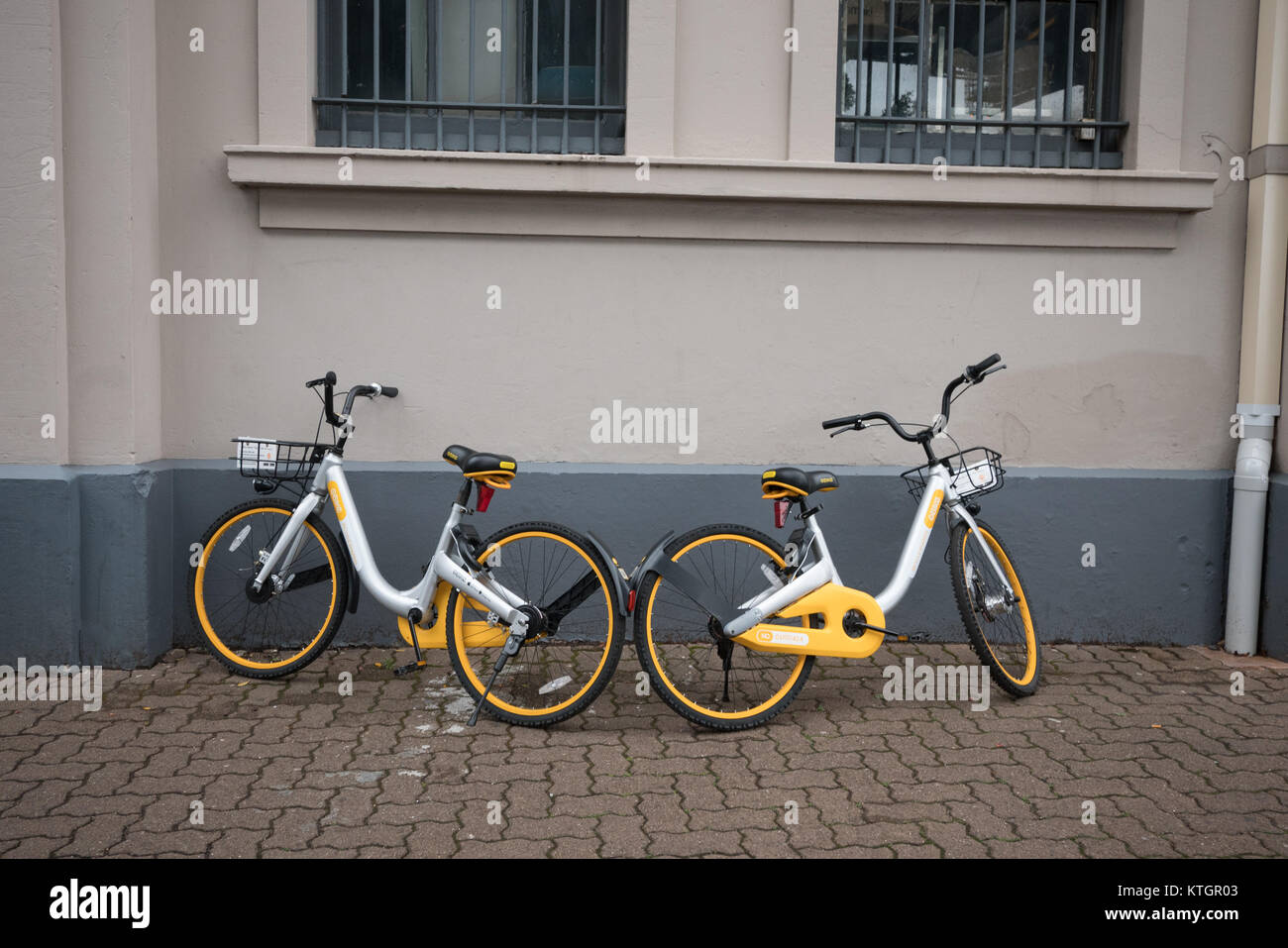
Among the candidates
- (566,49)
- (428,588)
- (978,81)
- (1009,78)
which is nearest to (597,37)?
(566,49)

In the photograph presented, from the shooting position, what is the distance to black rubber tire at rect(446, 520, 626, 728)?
4.35m

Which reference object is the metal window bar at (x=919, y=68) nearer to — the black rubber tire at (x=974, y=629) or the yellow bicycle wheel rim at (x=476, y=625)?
the black rubber tire at (x=974, y=629)

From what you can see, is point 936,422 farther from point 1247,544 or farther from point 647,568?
point 1247,544

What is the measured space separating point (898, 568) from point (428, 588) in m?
2.05

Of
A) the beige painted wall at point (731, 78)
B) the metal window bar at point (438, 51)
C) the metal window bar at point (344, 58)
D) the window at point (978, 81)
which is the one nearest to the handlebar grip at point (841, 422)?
the beige painted wall at point (731, 78)

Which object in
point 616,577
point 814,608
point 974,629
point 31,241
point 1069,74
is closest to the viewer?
point 616,577

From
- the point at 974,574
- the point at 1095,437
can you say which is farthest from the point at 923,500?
the point at 1095,437

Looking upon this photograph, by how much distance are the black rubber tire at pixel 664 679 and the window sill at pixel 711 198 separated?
1729mm

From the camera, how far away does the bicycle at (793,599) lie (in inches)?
173

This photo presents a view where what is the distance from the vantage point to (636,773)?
Answer: 3.95 metres

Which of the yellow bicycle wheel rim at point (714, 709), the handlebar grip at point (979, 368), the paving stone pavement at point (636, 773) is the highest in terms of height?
the handlebar grip at point (979, 368)

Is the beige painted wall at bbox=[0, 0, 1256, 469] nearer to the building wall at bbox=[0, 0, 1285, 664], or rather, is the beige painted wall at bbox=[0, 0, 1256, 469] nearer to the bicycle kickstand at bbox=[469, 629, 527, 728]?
the building wall at bbox=[0, 0, 1285, 664]

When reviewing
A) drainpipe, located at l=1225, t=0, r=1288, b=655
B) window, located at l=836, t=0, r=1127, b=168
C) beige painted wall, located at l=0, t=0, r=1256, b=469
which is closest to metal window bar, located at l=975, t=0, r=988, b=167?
window, located at l=836, t=0, r=1127, b=168

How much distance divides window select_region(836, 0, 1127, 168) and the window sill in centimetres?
35
